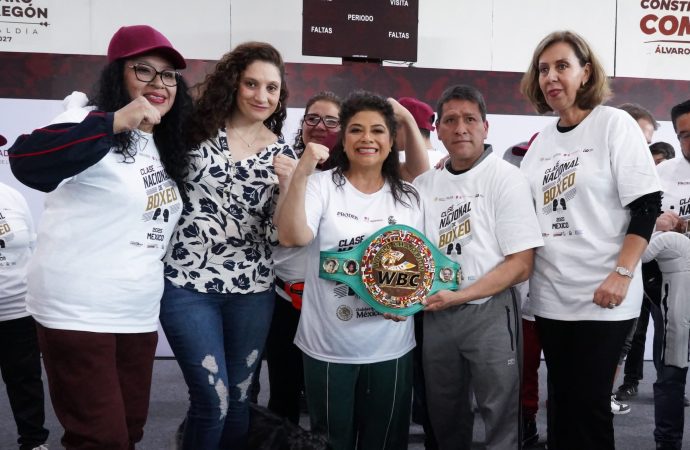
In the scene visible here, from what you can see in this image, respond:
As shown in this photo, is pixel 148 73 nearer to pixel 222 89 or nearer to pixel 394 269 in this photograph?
pixel 222 89

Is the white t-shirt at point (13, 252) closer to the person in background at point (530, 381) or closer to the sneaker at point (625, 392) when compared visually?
the person in background at point (530, 381)

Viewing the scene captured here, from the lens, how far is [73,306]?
1.74m

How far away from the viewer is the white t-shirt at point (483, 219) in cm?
216

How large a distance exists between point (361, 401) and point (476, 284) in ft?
1.83

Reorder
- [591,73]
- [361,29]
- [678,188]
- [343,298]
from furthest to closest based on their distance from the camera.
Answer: [361,29] < [678,188] < [591,73] < [343,298]

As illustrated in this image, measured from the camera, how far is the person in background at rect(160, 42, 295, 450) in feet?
6.78

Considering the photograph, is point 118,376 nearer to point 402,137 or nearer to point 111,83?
point 111,83

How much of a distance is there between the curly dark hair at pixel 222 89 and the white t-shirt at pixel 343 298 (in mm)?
380

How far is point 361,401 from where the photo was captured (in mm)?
2174

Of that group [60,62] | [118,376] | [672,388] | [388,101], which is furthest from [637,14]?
[118,376]

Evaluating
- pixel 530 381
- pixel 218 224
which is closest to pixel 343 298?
pixel 218 224

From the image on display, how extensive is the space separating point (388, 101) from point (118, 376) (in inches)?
50.7

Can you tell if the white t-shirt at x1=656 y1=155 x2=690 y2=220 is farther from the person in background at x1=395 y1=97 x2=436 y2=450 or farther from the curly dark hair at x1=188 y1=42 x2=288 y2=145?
the curly dark hair at x1=188 y1=42 x2=288 y2=145

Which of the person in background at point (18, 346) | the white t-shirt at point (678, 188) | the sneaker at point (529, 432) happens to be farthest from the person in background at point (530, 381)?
the person in background at point (18, 346)
